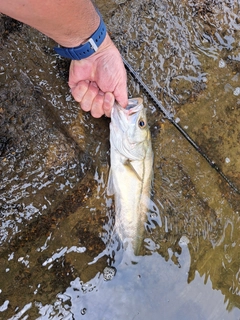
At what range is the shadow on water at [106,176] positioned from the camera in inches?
116

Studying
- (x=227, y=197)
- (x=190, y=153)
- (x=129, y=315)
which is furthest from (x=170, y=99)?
(x=129, y=315)

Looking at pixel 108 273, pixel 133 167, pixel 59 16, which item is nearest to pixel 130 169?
pixel 133 167

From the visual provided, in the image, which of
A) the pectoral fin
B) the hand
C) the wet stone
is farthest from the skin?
the wet stone

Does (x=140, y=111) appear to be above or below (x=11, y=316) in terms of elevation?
above

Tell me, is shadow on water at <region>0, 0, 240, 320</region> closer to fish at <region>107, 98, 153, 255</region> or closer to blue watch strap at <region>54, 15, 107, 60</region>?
fish at <region>107, 98, 153, 255</region>

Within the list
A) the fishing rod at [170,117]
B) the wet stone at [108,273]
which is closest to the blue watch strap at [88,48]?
the fishing rod at [170,117]

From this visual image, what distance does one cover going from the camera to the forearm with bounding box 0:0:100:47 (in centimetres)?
212

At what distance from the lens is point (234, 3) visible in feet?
12.1

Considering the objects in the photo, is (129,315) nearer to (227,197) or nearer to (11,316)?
(11,316)

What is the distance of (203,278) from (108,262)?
3.55ft

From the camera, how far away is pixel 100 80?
2971mm

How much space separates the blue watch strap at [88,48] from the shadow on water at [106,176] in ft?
1.63

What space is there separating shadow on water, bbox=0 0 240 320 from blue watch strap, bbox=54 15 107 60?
0.50m

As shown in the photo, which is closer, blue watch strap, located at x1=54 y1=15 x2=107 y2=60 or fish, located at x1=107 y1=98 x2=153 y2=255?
blue watch strap, located at x1=54 y1=15 x2=107 y2=60
